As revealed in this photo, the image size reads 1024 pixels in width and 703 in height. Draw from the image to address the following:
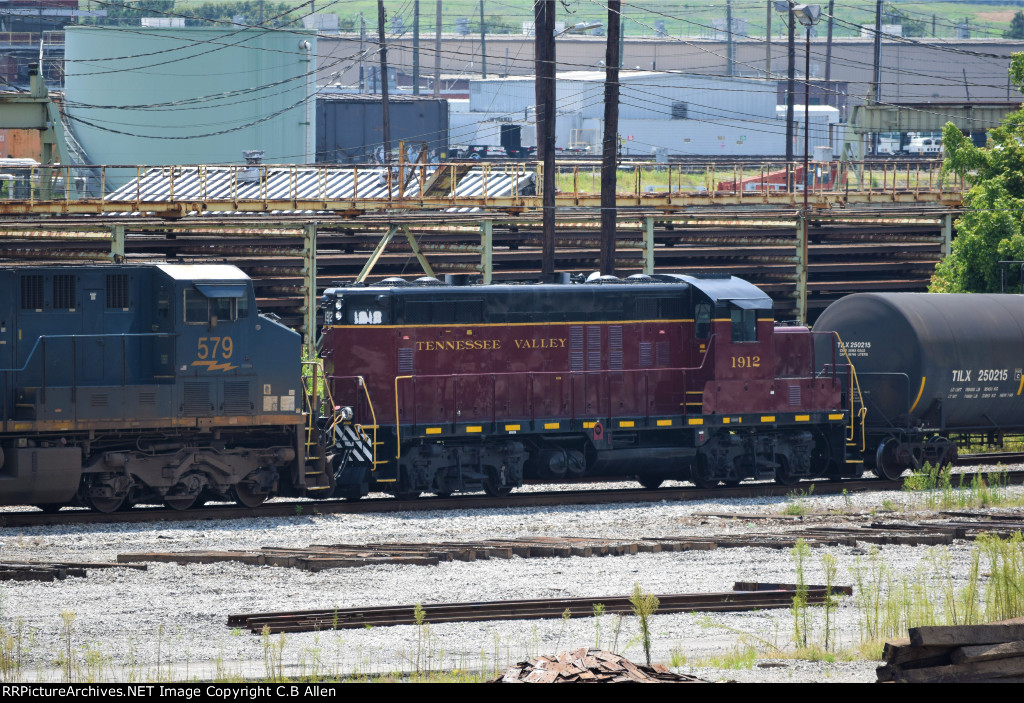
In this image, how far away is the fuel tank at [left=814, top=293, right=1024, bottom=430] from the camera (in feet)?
66.2

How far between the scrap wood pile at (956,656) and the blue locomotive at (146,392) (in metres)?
10.3

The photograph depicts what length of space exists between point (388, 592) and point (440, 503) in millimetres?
5460

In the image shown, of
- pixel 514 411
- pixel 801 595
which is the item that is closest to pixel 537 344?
pixel 514 411

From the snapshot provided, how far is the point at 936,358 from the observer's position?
20.1m

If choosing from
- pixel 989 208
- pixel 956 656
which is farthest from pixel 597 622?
pixel 989 208

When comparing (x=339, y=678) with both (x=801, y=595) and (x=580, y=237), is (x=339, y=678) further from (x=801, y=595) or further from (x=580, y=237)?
(x=580, y=237)

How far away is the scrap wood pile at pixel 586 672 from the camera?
770 centimetres

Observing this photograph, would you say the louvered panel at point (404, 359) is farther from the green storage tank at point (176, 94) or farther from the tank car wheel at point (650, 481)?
the green storage tank at point (176, 94)

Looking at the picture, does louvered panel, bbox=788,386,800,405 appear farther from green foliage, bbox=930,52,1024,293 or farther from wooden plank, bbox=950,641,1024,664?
wooden plank, bbox=950,641,1024,664

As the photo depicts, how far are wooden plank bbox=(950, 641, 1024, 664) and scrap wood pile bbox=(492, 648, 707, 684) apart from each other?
5.64 ft

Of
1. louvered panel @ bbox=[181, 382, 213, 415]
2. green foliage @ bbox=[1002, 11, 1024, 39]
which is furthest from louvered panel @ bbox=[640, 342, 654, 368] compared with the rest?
green foliage @ bbox=[1002, 11, 1024, 39]

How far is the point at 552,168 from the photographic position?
1021 inches

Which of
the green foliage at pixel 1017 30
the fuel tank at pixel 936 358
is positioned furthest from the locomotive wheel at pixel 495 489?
the green foliage at pixel 1017 30

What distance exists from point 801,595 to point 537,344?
29.9ft
